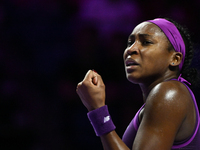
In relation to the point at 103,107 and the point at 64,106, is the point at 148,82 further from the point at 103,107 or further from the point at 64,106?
the point at 64,106

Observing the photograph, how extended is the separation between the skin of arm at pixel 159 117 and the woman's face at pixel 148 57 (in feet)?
0.62

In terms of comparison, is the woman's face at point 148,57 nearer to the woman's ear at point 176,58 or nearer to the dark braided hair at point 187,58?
the woman's ear at point 176,58

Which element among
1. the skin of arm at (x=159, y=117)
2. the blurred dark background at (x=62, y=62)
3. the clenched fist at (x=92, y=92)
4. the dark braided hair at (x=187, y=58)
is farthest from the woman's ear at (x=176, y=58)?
the blurred dark background at (x=62, y=62)

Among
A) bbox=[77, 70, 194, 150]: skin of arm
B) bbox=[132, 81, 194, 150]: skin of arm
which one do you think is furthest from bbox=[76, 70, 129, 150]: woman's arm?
bbox=[132, 81, 194, 150]: skin of arm

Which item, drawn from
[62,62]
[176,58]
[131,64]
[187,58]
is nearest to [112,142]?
[131,64]

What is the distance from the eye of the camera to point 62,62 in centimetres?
299

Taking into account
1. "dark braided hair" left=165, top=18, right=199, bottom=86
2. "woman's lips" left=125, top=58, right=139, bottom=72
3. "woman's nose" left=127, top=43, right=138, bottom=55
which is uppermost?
"woman's nose" left=127, top=43, right=138, bottom=55

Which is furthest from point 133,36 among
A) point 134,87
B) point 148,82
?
point 134,87

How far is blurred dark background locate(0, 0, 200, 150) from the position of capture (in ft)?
9.10

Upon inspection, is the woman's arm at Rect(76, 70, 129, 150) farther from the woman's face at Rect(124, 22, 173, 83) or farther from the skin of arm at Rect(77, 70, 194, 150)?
the woman's face at Rect(124, 22, 173, 83)

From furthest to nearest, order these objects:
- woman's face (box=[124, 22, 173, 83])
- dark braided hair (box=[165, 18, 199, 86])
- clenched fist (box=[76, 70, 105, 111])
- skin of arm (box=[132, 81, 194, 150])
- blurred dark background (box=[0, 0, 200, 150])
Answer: blurred dark background (box=[0, 0, 200, 150]) < dark braided hair (box=[165, 18, 199, 86]) < woman's face (box=[124, 22, 173, 83]) < clenched fist (box=[76, 70, 105, 111]) < skin of arm (box=[132, 81, 194, 150])

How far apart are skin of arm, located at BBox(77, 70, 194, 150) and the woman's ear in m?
0.24

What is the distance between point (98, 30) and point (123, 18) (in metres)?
0.32

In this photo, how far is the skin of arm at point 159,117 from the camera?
98cm
